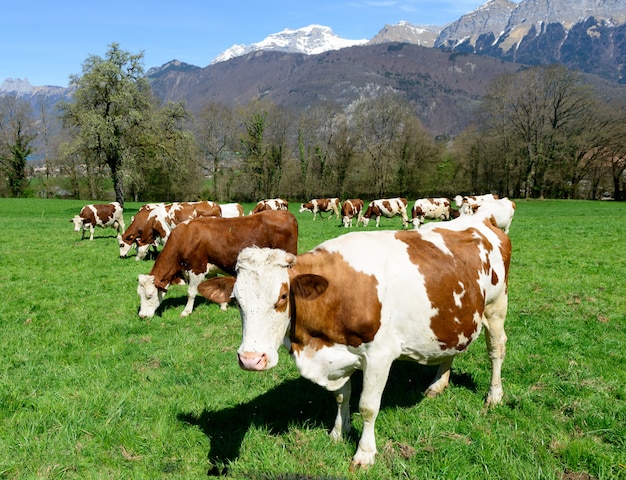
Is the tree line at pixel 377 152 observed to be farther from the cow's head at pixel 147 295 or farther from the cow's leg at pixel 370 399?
the cow's leg at pixel 370 399

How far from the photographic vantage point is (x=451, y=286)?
161 inches

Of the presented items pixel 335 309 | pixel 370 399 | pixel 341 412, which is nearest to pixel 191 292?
pixel 341 412

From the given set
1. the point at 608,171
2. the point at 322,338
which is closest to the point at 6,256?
the point at 322,338

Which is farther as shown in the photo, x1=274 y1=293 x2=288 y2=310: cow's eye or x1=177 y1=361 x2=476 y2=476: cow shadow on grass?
x1=177 y1=361 x2=476 y2=476: cow shadow on grass

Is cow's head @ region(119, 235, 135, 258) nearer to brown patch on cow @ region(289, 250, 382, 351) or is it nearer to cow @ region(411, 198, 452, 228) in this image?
brown patch on cow @ region(289, 250, 382, 351)

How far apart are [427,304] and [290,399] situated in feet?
7.19

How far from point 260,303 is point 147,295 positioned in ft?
19.5

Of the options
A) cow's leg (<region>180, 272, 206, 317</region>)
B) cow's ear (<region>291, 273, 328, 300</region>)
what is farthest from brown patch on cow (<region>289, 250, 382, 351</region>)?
cow's leg (<region>180, 272, 206, 317</region>)

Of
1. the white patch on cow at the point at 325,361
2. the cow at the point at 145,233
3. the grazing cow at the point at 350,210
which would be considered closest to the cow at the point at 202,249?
the white patch on cow at the point at 325,361

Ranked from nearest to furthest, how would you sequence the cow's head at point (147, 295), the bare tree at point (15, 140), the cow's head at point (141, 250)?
the cow's head at point (147, 295) < the cow's head at point (141, 250) < the bare tree at point (15, 140)

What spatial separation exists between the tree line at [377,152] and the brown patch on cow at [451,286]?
48682mm

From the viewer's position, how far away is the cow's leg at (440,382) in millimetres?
4926

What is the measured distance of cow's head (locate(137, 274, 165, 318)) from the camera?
8219mm

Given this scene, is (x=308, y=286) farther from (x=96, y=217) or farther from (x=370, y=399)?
(x=96, y=217)
